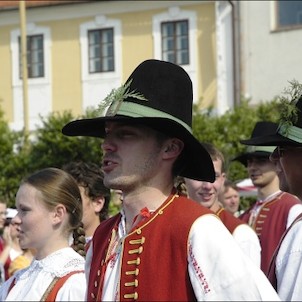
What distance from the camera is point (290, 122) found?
15.0 feet

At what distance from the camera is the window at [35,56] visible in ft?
93.7

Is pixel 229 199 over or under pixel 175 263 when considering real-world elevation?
under

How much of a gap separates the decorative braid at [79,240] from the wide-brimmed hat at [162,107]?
1.09 metres

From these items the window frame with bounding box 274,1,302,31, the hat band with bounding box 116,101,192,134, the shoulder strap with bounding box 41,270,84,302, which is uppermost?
the window frame with bounding box 274,1,302,31

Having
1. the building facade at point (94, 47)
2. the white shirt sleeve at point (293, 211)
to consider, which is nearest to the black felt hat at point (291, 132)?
the white shirt sleeve at point (293, 211)

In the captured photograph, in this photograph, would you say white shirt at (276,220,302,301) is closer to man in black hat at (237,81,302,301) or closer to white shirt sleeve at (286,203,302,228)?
man in black hat at (237,81,302,301)

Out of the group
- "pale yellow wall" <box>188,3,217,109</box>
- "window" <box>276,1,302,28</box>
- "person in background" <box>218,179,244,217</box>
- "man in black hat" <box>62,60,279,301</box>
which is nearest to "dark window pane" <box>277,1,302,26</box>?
"window" <box>276,1,302,28</box>

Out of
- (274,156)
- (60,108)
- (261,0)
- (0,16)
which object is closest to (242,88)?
(261,0)

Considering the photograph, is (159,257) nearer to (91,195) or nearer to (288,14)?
(91,195)

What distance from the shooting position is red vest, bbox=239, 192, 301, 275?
779 cm

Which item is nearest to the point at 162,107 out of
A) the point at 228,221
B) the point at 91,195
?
the point at 91,195

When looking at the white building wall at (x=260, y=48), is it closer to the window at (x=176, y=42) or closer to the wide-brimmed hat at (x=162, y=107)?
the window at (x=176, y=42)

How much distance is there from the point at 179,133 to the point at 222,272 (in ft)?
2.10

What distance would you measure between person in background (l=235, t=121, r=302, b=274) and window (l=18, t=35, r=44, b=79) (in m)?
20.9
